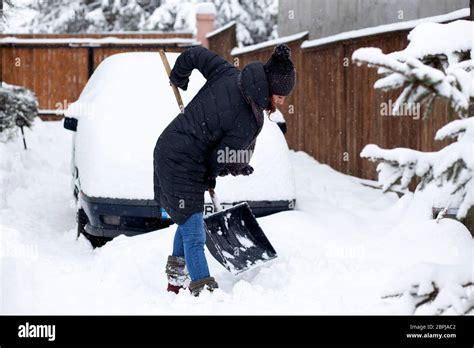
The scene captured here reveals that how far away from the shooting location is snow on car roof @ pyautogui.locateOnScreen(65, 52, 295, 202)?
526 cm

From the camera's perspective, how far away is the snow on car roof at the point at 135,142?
17.3 ft

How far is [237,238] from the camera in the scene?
15.7 ft

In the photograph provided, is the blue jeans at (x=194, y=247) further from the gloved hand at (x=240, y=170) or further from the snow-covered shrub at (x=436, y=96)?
the snow-covered shrub at (x=436, y=96)

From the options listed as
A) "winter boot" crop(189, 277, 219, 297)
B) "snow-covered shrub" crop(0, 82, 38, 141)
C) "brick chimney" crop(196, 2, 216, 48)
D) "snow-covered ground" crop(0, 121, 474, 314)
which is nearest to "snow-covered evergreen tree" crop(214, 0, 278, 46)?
Result: "brick chimney" crop(196, 2, 216, 48)

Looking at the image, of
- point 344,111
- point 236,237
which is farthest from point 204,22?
point 236,237

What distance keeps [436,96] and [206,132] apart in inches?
72.7

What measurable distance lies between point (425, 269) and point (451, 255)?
0.89 meters

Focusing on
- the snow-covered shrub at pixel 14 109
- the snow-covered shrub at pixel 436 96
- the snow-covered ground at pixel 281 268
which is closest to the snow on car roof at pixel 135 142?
the snow-covered ground at pixel 281 268

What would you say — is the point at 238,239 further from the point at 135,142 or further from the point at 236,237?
the point at 135,142

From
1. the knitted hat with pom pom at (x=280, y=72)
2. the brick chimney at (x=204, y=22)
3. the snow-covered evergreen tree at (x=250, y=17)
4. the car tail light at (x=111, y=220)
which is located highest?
the snow-covered evergreen tree at (x=250, y=17)

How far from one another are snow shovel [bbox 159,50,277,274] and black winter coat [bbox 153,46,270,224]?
353mm

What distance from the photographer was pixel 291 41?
12.4 m

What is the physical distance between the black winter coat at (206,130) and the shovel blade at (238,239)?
0.45m

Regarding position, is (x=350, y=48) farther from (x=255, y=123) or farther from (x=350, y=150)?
(x=255, y=123)
